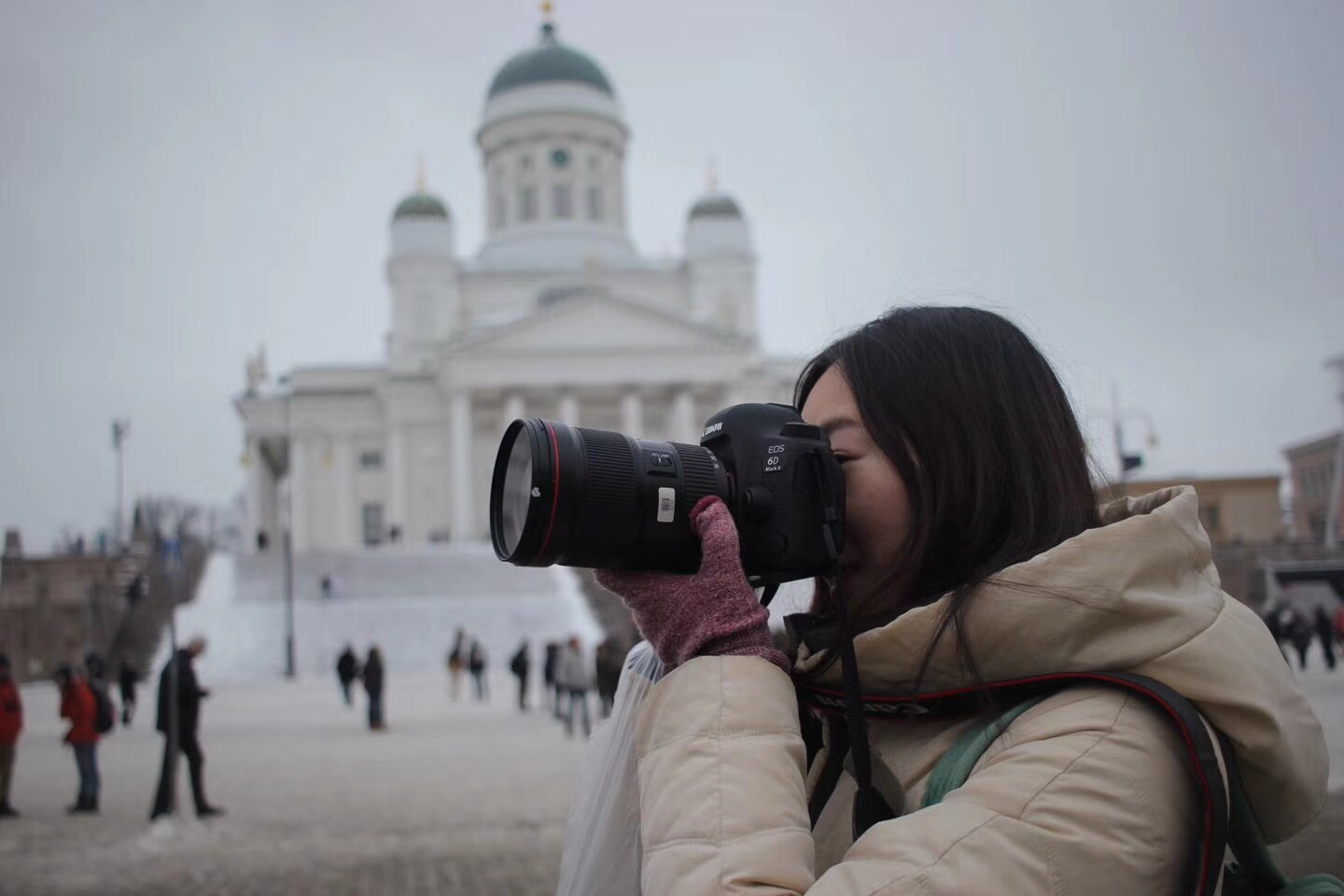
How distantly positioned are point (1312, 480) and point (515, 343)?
36.3 metres

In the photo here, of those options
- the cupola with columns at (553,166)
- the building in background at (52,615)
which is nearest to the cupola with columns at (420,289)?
the cupola with columns at (553,166)

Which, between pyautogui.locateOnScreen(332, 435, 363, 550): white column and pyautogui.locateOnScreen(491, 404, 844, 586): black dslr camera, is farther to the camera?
pyautogui.locateOnScreen(332, 435, 363, 550): white column

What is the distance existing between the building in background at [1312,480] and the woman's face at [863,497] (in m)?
38.9

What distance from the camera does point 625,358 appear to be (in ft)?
204

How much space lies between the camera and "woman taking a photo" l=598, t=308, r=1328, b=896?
5.12 feet

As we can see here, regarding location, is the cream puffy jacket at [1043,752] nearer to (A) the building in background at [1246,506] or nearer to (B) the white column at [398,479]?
(A) the building in background at [1246,506]

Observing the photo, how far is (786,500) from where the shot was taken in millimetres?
1938

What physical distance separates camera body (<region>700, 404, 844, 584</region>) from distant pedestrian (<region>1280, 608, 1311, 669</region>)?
22875 mm

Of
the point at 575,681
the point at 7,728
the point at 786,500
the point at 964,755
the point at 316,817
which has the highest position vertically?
the point at 786,500

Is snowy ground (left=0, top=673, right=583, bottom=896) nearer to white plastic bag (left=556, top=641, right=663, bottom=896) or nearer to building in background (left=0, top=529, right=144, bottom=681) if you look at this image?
white plastic bag (left=556, top=641, right=663, bottom=896)

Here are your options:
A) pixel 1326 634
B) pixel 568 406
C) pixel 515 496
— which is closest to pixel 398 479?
pixel 568 406

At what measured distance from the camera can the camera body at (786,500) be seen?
192 centimetres

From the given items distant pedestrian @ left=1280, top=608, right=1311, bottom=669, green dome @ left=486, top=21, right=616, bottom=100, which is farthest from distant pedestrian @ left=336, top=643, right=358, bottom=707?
green dome @ left=486, top=21, right=616, bottom=100

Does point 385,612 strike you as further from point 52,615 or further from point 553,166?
point 553,166
